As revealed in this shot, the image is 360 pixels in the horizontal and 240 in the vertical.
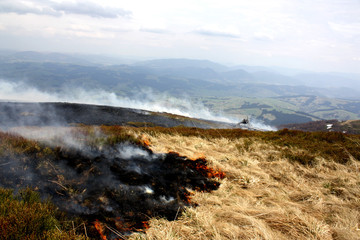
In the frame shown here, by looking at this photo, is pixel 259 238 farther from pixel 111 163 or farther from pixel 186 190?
pixel 111 163

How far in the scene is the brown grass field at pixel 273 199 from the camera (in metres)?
4.32

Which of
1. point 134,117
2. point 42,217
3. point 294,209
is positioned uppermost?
point 42,217

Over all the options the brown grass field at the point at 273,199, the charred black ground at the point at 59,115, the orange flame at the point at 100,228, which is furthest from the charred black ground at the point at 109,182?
the charred black ground at the point at 59,115

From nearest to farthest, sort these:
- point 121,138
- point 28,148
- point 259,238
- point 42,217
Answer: point 42,217
point 259,238
point 28,148
point 121,138

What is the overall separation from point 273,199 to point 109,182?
496 centimetres

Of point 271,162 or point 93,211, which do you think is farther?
point 271,162

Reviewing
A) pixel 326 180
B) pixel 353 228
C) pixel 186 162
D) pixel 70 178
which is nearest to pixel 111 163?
pixel 70 178

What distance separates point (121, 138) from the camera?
9.29m

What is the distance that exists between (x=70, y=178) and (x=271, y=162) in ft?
27.6

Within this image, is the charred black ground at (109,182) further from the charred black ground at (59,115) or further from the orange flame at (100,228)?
the charred black ground at (59,115)

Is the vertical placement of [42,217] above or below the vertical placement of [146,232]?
above

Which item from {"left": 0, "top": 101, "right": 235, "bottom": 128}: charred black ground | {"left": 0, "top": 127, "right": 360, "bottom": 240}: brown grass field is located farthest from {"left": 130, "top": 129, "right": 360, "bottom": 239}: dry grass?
{"left": 0, "top": 101, "right": 235, "bottom": 128}: charred black ground

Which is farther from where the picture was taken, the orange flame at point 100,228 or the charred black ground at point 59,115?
the charred black ground at point 59,115

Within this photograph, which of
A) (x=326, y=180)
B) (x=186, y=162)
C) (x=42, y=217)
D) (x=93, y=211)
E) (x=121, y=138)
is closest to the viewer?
(x=42, y=217)
